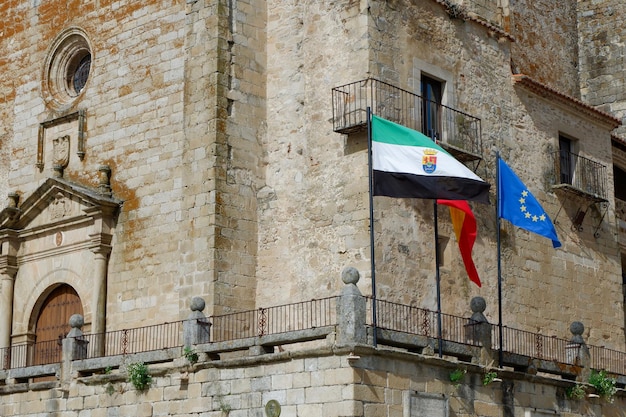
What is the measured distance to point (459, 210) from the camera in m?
20.2

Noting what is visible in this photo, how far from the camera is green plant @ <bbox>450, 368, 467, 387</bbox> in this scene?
59.8ft

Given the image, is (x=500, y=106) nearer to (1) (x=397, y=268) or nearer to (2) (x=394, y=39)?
(2) (x=394, y=39)

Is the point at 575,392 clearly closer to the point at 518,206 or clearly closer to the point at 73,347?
the point at 518,206

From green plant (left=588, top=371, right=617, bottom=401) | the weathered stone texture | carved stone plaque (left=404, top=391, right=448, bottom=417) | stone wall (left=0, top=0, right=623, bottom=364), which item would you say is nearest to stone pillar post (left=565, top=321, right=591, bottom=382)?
green plant (left=588, top=371, right=617, bottom=401)

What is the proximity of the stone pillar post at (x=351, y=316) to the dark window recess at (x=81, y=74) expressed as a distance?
969cm

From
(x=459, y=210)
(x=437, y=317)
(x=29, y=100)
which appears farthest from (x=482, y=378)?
(x=29, y=100)

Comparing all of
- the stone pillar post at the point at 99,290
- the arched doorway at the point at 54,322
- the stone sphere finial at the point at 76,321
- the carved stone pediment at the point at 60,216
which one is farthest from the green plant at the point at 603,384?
the arched doorway at the point at 54,322

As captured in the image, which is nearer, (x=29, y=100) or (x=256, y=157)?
(x=256, y=157)

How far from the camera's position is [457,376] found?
1825 centimetres

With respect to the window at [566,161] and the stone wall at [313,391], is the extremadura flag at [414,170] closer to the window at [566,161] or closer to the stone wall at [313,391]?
the stone wall at [313,391]

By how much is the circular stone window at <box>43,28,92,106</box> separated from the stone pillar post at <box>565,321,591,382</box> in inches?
434

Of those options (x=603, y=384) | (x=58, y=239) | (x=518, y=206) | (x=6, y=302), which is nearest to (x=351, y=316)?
(x=518, y=206)

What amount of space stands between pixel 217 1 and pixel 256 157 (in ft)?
9.54

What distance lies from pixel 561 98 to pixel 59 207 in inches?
411
